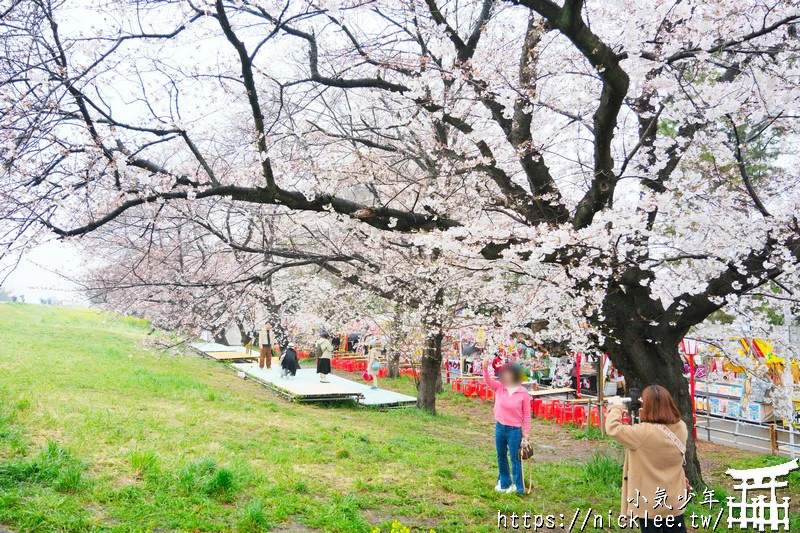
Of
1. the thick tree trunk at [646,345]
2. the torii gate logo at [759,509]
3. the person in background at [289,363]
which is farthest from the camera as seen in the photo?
the person in background at [289,363]

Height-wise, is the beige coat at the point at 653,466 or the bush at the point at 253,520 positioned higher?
the beige coat at the point at 653,466

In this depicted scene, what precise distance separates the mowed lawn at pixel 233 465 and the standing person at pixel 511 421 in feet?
0.72

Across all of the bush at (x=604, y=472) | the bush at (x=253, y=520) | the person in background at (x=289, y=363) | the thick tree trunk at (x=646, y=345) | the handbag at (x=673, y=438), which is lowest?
the bush at (x=604, y=472)

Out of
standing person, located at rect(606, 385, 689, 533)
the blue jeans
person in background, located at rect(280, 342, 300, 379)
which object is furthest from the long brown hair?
person in background, located at rect(280, 342, 300, 379)

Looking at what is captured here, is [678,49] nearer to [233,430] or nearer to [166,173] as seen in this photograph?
[166,173]

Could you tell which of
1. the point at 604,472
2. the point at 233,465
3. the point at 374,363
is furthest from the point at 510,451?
the point at 374,363

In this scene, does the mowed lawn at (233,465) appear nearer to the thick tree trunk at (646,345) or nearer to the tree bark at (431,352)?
the thick tree trunk at (646,345)

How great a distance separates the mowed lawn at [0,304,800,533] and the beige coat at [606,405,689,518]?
1508 millimetres

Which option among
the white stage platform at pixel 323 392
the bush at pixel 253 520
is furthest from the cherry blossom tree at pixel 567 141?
the white stage platform at pixel 323 392

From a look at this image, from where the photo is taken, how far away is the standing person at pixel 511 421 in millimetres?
5645

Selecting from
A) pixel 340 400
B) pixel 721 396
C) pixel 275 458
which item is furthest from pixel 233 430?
pixel 721 396

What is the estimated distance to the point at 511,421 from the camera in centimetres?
566

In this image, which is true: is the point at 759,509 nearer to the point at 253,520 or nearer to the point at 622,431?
the point at 622,431

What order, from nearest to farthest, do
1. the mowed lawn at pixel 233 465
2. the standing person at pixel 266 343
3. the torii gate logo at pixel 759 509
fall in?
the mowed lawn at pixel 233 465, the torii gate logo at pixel 759 509, the standing person at pixel 266 343
